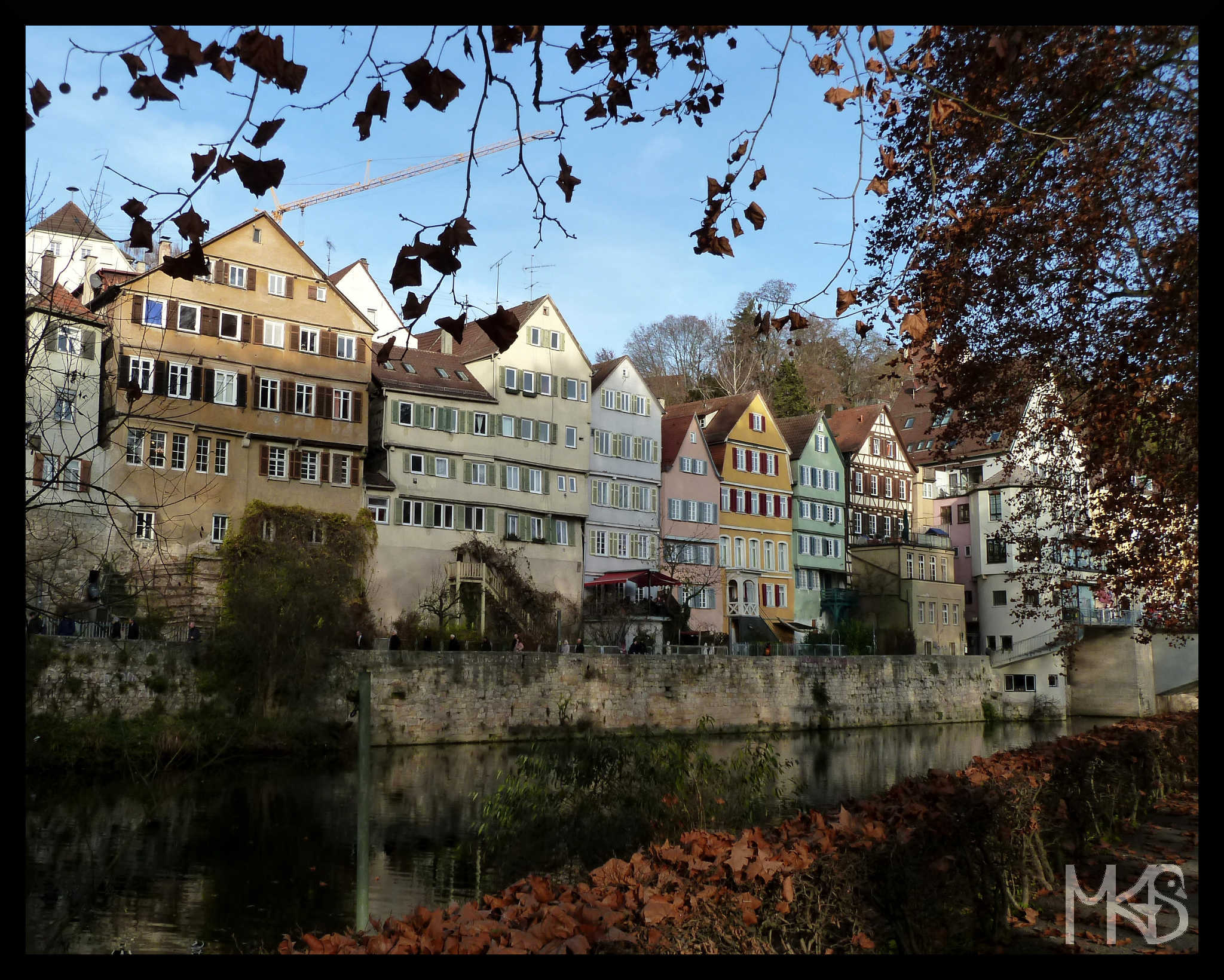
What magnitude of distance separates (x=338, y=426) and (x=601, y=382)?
1339 centimetres

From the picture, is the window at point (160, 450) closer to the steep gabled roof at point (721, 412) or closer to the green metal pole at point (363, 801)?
the steep gabled roof at point (721, 412)

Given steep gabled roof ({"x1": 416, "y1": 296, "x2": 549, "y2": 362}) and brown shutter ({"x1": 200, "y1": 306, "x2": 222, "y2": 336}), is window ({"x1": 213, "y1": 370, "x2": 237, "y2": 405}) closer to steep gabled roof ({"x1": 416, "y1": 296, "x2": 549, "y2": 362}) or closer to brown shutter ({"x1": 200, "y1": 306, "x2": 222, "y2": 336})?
brown shutter ({"x1": 200, "y1": 306, "x2": 222, "y2": 336})

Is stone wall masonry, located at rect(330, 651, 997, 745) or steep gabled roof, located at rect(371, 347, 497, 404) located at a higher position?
steep gabled roof, located at rect(371, 347, 497, 404)

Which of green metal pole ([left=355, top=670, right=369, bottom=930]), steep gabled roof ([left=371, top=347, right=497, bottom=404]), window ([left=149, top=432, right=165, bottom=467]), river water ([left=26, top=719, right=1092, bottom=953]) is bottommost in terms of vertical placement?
river water ([left=26, top=719, right=1092, bottom=953])

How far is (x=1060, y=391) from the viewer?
11.4 metres

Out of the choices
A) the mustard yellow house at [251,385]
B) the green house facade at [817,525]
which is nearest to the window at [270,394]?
the mustard yellow house at [251,385]

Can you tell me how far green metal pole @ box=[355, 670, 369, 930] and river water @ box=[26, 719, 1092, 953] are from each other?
2332 millimetres

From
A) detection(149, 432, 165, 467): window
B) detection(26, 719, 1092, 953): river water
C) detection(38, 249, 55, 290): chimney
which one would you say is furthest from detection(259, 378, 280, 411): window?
detection(26, 719, 1092, 953): river water

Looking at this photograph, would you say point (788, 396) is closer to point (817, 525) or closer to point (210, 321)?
point (817, 525)

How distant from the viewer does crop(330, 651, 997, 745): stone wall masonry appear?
3438cm

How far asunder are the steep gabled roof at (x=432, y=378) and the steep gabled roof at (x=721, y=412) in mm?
12956

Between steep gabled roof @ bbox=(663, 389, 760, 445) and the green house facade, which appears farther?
the green house facade
